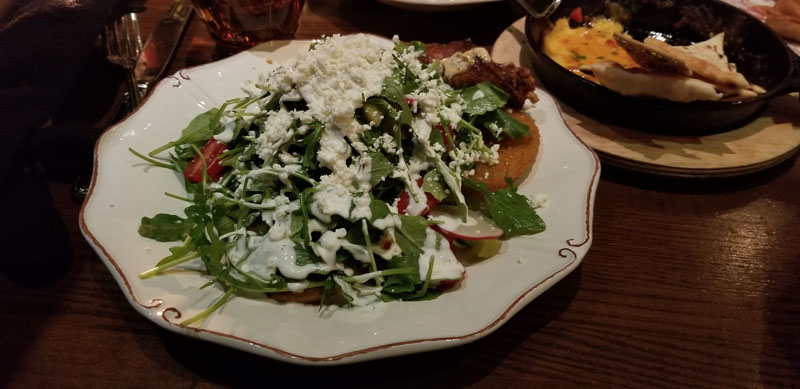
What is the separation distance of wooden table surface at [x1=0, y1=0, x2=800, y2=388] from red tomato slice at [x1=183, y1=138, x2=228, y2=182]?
1.44 ft

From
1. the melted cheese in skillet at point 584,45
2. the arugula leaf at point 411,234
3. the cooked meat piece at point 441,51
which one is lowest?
the arugula leaf at point 411,234

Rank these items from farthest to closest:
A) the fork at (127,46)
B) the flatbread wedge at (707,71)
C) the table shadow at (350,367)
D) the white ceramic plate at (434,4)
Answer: the white ceramic plate at (434,4)
the fork at (127,46)
the flatbread wedge at (707,71)
the table shadow at (350,367)

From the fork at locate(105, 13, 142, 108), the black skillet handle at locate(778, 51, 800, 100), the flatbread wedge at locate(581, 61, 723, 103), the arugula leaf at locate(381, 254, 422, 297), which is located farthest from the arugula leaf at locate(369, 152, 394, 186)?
the black skillet handle at locate(778, 51, 800, 100)

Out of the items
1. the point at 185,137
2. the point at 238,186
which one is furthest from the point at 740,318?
the point at 185,137

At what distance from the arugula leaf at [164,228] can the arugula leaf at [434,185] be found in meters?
0.77

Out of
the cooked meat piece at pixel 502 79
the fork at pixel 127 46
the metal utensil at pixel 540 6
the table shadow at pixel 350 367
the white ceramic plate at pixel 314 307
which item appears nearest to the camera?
the white ceramic plate at pixel 314 307

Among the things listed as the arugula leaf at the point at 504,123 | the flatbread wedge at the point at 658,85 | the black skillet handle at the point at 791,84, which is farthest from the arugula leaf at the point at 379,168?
the black skillet handle at the point at 791,84

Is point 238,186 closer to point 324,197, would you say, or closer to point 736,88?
point 324,197

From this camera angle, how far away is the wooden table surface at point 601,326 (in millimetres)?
1408

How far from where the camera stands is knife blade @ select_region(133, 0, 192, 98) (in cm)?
248

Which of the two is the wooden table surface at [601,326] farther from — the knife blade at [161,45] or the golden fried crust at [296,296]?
the knife blade at [161,45]

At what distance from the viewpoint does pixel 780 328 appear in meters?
1.61

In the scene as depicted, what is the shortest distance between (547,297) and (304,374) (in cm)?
85

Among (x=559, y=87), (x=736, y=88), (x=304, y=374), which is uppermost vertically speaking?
(x=736, y=88)
